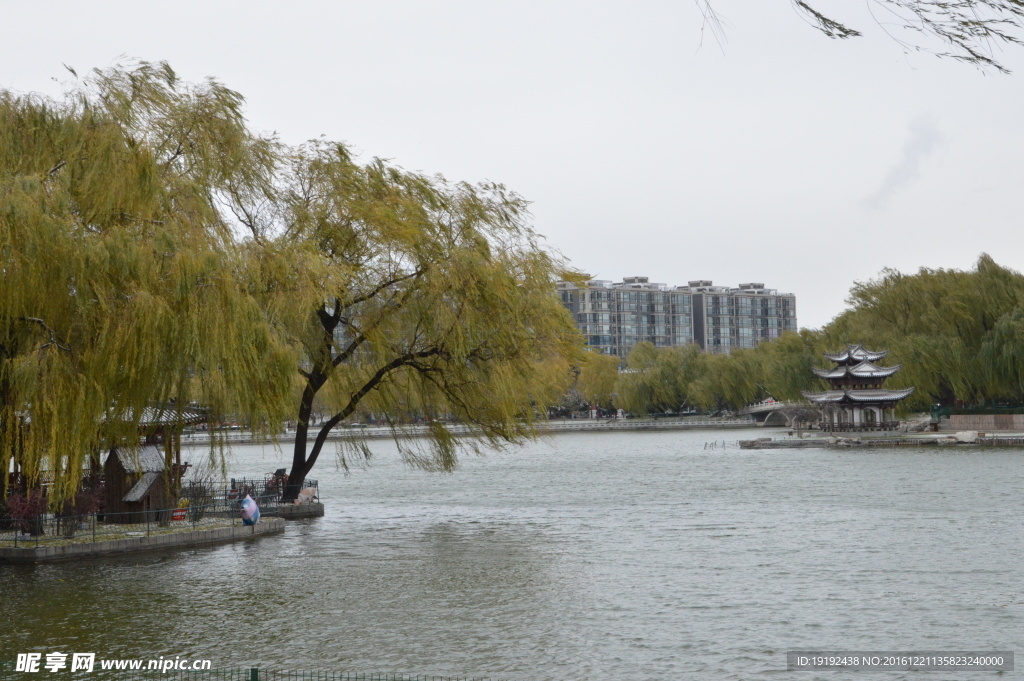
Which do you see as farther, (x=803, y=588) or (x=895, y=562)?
(x=895, y=562)

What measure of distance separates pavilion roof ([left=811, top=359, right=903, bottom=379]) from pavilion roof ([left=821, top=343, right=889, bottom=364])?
16.3 inches

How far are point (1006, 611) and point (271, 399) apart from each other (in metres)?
14.2

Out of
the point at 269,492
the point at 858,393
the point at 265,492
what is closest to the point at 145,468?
the point at 269,492

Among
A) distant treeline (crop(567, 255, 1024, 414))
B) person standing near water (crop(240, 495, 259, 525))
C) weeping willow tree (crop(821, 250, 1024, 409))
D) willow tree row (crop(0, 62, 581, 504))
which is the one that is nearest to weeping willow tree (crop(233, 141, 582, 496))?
willow tree row (crop(0, 62, 581, 504))

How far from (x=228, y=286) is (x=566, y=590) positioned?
27.5 feet

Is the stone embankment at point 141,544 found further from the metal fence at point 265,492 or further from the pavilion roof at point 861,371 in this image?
the pavilion roof at point 861,371

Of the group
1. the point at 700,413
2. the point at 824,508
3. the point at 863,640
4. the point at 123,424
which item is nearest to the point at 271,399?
the point at 123,424

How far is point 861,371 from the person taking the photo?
252ft

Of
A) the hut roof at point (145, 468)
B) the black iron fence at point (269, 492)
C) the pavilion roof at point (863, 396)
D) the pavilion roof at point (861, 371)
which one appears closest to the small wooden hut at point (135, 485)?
the hut roof at point (145, 468)

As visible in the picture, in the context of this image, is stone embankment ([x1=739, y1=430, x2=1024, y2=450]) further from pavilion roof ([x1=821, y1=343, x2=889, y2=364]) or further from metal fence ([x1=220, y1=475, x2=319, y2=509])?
metal fence ([x1=220, y1=475, x2=319, y2=509])

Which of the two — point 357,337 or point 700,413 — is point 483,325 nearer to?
point 357,337

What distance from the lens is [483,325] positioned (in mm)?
27500

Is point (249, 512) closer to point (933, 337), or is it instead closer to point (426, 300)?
point (426, 300)

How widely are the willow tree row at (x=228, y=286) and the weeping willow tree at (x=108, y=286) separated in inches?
1.6
